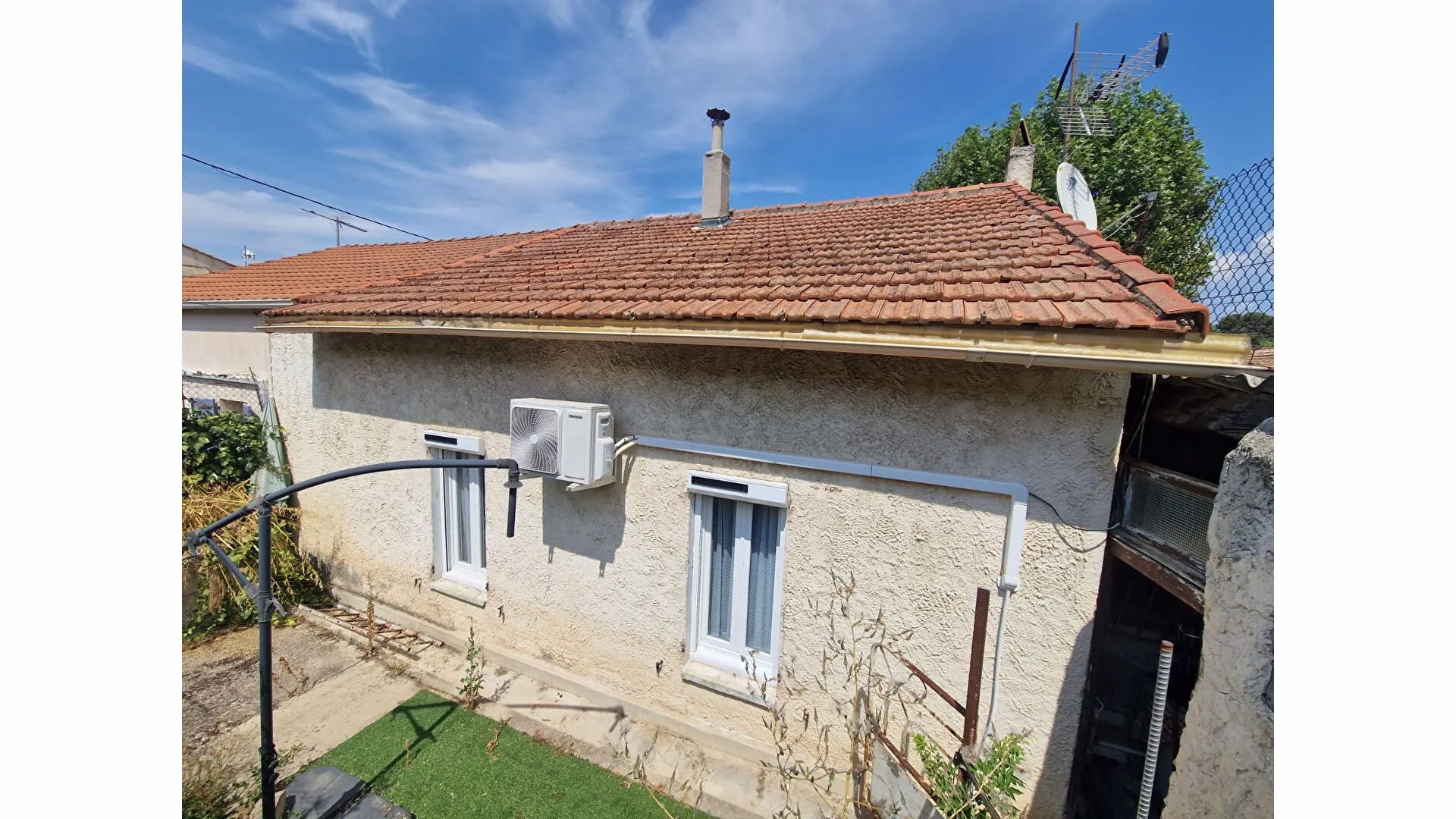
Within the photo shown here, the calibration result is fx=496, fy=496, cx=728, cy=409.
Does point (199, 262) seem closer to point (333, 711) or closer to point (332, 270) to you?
point (332, 270)

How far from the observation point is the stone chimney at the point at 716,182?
8047mm

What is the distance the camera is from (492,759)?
4.75 meters

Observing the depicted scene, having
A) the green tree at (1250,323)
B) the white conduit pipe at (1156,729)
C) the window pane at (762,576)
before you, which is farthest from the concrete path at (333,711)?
the green tree at (1250,323)

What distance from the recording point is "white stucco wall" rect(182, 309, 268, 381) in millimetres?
9117

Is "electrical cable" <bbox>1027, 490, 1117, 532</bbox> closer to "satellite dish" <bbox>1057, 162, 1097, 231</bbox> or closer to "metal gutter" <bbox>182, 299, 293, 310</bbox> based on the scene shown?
"satellite dish" <bbox>1057, 162, 1097, 231</bbox>

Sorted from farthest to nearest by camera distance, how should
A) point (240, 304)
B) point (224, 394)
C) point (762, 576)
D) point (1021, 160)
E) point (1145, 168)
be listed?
1. point (1145, 168)
2. point (240, 304)
3. point (224, 394)
4. point (1021, 160)
5. point (762, 576)

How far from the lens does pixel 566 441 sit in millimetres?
4770

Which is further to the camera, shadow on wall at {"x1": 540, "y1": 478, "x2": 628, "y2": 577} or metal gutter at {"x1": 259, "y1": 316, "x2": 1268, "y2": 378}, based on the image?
shadow on wall at {"x1": 540, "y1": 478, "x2": 628, "y2": 577}

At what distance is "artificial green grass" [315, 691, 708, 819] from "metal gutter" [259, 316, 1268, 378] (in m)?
4.07

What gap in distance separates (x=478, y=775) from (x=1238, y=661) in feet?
18.5

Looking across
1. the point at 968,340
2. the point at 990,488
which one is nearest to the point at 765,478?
the point at 990,488

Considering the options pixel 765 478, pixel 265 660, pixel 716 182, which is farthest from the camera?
pixel 716 182

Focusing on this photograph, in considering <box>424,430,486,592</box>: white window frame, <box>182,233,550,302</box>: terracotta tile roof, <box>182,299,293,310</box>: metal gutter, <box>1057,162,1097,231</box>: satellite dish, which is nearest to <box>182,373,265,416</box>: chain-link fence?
<box>182,299,293,310</box>: metal gutter

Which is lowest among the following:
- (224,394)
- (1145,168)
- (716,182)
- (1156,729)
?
(1156,729)
